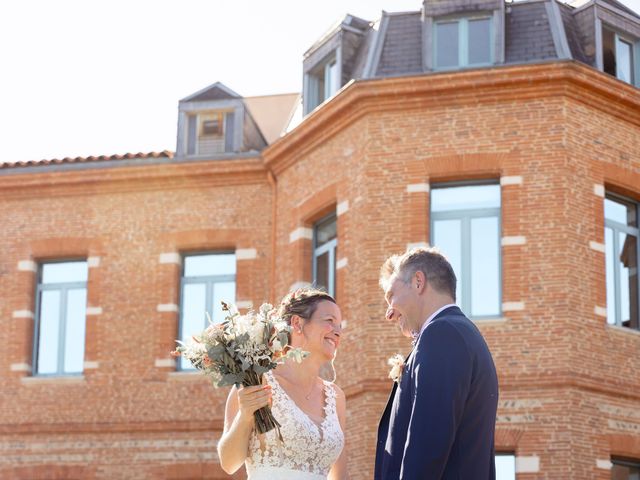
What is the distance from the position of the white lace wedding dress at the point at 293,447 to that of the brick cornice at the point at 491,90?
11.6 meters

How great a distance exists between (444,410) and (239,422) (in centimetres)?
163

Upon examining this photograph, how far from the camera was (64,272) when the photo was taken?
23172 millimetres

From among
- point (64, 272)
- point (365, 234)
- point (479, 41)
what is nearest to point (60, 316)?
point (64, 272)

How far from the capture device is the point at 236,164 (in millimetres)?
22141

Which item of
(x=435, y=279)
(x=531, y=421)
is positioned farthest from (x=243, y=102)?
(x=435, y=279)

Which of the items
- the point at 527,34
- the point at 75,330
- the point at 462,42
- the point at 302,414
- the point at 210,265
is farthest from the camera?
the point at 75,330

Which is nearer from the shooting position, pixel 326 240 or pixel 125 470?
pixel 326 240

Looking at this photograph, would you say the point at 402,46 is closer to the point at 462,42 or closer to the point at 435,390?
the point at 462,42

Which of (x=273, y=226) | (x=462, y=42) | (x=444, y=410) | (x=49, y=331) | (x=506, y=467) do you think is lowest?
(x=506, y=467)

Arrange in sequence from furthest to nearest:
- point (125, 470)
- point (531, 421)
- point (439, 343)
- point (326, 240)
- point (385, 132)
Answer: point (125, 470)
point (326, 240)
point (385, 132)
point (531, 421)
point (439, 343)

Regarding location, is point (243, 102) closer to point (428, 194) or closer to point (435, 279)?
point (428, 194)

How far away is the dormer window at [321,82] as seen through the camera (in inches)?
821

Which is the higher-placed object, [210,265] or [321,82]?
[321,82]

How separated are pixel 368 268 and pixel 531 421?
3249 mm
